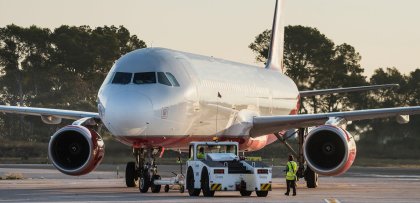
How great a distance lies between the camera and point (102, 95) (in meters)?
35.2

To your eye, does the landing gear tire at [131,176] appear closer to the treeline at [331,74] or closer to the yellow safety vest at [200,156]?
the yellow safety vest at [200,156]

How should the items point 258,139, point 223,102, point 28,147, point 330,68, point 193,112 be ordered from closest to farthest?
1. point 193,112
2. point 223,102
3. point 258,139
4. point 28,147
5. point 330,68

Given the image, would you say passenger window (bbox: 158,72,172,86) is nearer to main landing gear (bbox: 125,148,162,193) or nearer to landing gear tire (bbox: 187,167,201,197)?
main landing gear (bbox: 125,148,162,193)

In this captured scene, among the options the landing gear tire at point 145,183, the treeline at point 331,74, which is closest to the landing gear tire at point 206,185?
the landing gear tire at point 145,183

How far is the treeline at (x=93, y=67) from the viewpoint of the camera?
10731cm

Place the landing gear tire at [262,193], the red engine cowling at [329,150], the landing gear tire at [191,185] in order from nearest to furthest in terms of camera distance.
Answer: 1. the landing gear tire at [262,193]
2. the landing gear tire at [191,185]
3. the red engine cowling at [329,150]

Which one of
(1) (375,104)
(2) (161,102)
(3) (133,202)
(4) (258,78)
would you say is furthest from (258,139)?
(1) (375,104)

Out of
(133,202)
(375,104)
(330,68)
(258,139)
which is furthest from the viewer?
(330,68)

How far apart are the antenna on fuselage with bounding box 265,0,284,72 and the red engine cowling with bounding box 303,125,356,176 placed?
1439 centimetres

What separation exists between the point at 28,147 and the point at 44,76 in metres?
33.8

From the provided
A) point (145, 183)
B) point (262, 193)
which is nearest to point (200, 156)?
point (145, 183)

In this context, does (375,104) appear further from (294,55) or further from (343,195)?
(343,195)

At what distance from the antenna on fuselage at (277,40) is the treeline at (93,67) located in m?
48.1

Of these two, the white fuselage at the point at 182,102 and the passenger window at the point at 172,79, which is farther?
the passenger window at the point at 172,79
